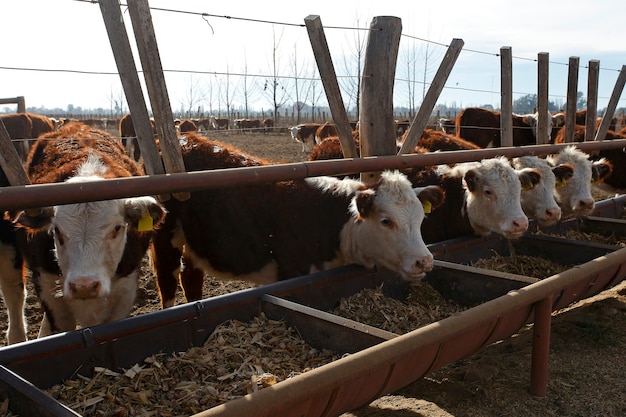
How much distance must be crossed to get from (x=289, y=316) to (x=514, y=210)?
271cm

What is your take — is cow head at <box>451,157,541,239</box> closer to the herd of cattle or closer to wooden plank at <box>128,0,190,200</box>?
the herd of cattle

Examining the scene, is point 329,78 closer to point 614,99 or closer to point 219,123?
point 614,99

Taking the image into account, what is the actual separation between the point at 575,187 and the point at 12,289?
5.75 metres

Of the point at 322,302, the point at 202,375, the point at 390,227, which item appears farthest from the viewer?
the point at 390,227

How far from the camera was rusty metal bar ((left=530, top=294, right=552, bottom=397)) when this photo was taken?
323 cm

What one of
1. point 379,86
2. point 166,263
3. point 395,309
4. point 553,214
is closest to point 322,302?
point 395,309

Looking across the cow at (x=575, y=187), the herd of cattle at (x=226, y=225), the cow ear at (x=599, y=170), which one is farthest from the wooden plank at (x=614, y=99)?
the herd of cattle at (x=226, y=225)

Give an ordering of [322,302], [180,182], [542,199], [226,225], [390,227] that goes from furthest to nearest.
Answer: [542,199]
[226,225]
[390,227]
[322,302]
[180,182]

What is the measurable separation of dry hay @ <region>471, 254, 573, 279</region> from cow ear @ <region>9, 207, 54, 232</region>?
325 cm

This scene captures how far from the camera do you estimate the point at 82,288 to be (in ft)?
10.3

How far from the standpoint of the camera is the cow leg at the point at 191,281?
539 cm

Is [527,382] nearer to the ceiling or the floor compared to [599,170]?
nearer to the floor

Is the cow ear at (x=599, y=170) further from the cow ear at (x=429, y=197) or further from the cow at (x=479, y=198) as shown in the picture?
the cow ear at (x=429, y=197)

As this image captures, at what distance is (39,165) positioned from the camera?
4.62m
